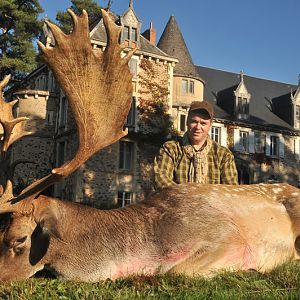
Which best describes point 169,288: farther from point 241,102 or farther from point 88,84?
point 241,102

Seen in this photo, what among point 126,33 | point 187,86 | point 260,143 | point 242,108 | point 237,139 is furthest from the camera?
point 242,108

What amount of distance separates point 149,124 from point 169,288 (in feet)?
95.9

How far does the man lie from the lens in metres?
6.45

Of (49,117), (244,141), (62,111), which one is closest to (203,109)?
(62,111)

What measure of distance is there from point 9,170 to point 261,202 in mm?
2777

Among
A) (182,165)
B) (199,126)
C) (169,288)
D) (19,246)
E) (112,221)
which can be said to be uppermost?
(199,126)

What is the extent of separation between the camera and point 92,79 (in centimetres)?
504

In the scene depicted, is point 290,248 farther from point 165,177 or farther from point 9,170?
point 9,170

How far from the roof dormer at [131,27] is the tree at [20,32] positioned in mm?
8772

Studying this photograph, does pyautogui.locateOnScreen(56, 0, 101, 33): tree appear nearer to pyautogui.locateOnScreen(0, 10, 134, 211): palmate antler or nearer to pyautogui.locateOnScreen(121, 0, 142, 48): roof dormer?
pyautogui.locateOnScreen(121, 0, 142, 48): roof dormer

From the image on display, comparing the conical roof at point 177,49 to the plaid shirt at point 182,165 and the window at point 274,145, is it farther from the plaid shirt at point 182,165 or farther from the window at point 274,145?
the plaid shirt at point 182,165

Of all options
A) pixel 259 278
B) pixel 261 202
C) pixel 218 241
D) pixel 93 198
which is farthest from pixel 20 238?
pixel 93 198

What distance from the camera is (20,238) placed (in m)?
4.54

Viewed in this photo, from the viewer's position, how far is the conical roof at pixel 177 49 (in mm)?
37125
